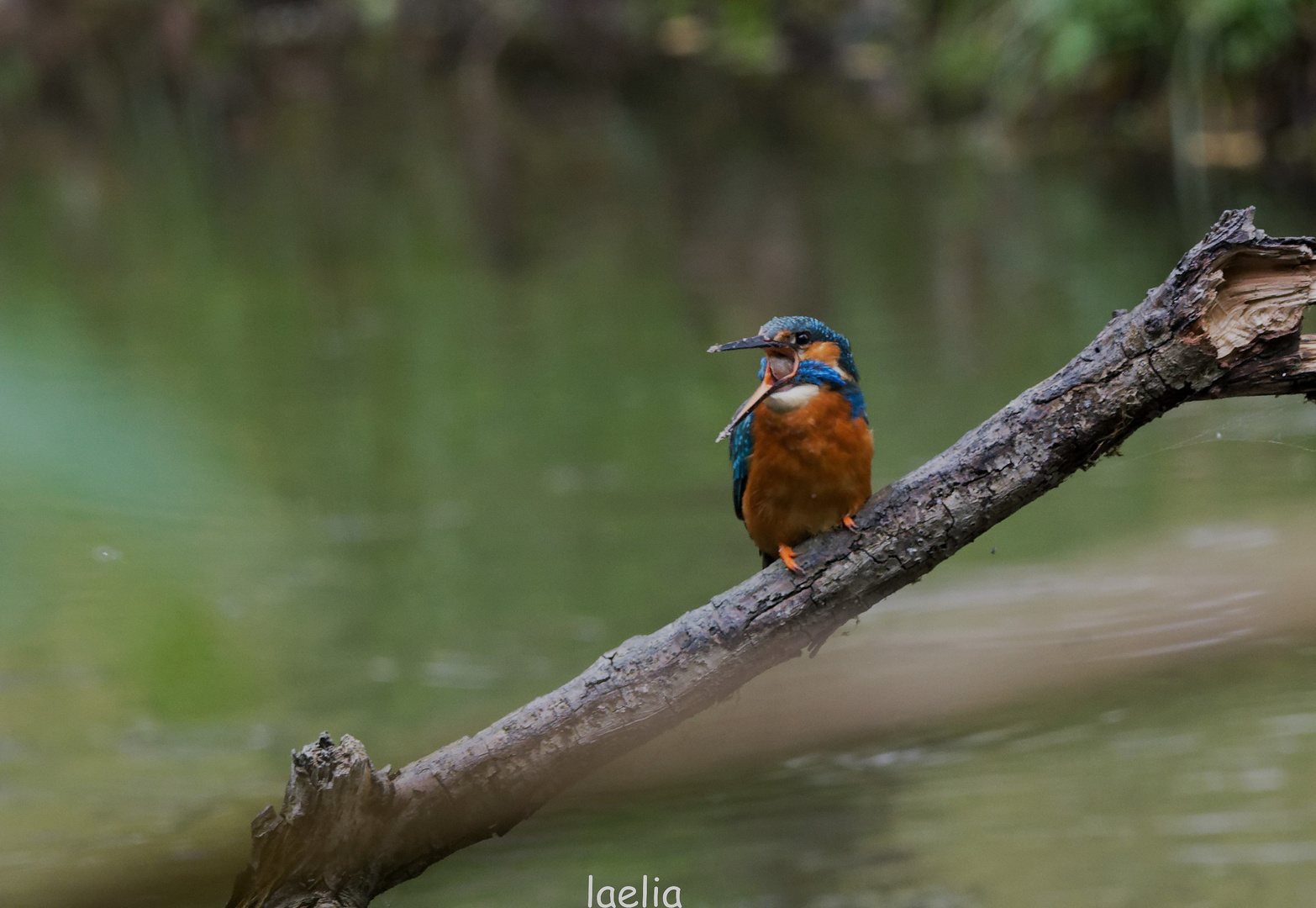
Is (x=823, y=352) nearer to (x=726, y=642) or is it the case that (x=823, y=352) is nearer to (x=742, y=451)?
(x=742, y=451)

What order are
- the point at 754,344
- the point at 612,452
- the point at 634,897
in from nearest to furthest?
the point at 754,344
the point at 634,897
the point at 612,452

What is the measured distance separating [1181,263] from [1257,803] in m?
1.23


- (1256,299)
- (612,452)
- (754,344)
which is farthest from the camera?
(612,452)

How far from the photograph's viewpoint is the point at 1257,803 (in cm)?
248

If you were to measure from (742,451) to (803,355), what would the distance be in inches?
6.9

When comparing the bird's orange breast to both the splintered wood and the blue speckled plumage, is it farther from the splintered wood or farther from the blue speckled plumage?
the splintered wood

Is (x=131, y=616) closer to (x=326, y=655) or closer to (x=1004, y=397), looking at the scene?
(x=326, y=655)

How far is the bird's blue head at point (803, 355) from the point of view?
6.00 feet

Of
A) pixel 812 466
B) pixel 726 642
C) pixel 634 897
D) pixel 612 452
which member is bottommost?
pixel 634 897

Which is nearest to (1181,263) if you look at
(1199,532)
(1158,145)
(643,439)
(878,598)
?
(878,598)

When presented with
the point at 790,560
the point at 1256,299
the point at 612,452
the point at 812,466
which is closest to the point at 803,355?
the point at 812,466

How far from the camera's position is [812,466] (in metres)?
1.84

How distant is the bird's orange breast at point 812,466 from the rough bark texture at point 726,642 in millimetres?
42

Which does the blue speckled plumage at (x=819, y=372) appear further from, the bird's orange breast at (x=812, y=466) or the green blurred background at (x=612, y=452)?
the green blurred background at (x=612, y=452)
